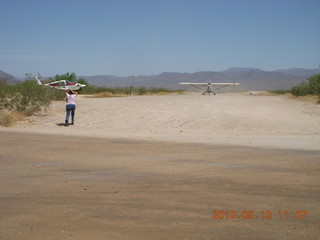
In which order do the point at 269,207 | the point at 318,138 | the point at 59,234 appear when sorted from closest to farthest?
the point at 59,234 < the point at 269,207 < the point at 318,138

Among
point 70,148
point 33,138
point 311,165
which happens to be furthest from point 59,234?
point 33,138

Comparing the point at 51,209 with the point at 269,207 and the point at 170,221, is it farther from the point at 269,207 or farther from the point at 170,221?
the point at 269,207

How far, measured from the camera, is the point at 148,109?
2211 cm

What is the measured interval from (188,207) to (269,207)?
44.3 inches
